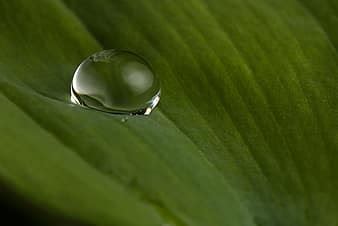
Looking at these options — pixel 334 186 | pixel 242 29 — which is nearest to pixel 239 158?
pixel 334 186

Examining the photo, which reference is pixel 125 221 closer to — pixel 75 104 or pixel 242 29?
pixel 75 104

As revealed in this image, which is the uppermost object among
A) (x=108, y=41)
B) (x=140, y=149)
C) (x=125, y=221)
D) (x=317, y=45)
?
(x=317, y=45)

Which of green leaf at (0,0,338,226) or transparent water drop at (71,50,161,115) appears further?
transparent water drop at (71,50,161,115)

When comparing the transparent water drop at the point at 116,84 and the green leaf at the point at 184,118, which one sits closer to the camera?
the green leaf at the point at 184,118

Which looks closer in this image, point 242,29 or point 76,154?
point 76,154
